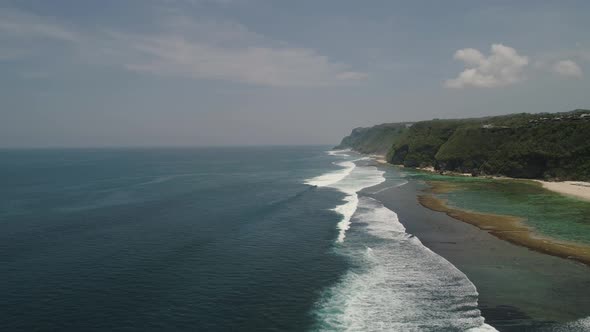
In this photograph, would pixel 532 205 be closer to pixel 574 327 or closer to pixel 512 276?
pixel 512 276

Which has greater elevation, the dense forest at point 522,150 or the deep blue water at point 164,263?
the dense forest at point 522,150

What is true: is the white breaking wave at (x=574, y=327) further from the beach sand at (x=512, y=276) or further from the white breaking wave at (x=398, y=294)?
the white breaking wave at (x=398, y=294)

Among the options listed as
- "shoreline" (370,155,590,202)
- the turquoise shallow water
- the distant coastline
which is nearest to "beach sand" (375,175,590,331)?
the distant coastline

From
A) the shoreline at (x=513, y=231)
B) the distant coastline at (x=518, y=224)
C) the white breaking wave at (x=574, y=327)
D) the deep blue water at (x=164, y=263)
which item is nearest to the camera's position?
the white breaking wave at (x=574, y=327)

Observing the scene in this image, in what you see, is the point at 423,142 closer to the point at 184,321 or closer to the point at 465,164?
the point at 465,164

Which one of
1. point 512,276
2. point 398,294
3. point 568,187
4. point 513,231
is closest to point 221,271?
point 398,294

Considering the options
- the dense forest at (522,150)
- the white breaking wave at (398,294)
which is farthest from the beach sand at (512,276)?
the dense forest at (522,150)

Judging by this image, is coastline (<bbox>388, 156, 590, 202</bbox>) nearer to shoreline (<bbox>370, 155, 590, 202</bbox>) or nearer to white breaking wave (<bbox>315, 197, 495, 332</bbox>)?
shoreline (<bbox>370, 155, 590, 202</bbox>)
